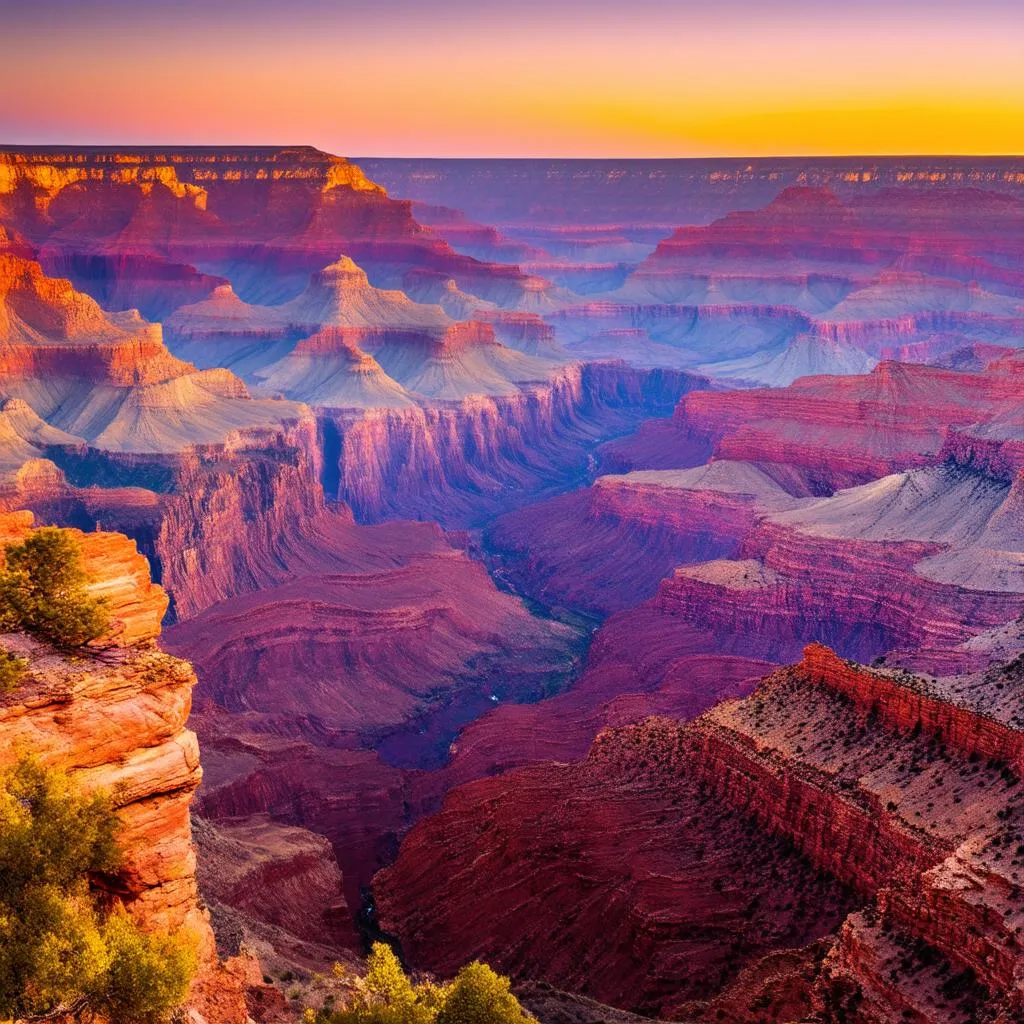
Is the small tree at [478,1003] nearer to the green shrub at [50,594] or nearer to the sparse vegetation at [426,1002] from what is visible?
the sparse vegetation at [426,1002]

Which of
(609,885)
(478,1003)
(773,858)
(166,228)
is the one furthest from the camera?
(166,228)

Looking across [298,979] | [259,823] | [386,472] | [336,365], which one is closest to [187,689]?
[298,979]

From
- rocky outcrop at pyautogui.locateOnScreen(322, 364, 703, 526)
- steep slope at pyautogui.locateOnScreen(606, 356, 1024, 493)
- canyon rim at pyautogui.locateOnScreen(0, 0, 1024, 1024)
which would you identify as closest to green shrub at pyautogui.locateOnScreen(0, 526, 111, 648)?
canyon rim at pyautogui.locateOnScreen(0, 0, 1024, 1024)

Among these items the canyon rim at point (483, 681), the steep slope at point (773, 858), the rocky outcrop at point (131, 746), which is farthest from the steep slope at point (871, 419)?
the rocky outcrop at point (131, 746)

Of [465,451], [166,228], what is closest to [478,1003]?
[465,451]

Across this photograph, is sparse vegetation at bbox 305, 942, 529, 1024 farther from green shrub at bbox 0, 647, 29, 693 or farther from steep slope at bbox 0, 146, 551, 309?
steep slope at bbox 0, 146, 551, 309

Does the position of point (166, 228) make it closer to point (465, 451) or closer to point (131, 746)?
point (465, 451)

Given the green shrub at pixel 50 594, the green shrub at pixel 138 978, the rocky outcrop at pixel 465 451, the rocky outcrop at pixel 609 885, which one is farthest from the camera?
the rocky outcrop at pixel 465 451
